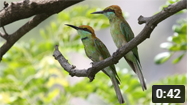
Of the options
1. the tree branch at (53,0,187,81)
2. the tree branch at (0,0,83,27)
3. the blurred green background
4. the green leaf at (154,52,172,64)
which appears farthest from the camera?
the blurred green background

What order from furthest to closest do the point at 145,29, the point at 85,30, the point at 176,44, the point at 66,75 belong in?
the point at 66,75, the point at 176,44, the point at 85,30, the point at 145,29

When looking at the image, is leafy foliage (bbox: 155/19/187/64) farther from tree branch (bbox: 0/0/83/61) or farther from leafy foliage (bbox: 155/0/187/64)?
tree branch (bbox: 0/0/83/61)

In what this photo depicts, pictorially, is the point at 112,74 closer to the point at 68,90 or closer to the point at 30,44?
the point at 68,90

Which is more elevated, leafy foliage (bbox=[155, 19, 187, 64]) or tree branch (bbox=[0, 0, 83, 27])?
tree branch (bbox=[0, 0, 83, 27])

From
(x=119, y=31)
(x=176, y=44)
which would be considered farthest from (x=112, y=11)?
(x=176, y=44)

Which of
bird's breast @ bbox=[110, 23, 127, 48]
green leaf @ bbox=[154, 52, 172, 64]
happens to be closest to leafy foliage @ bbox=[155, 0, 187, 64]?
green leaf @ bbox=[154, 52, 172, 64]

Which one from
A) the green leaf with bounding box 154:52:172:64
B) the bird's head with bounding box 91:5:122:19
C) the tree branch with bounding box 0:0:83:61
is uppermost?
the tree branch with bounding box 0:0:83:61
